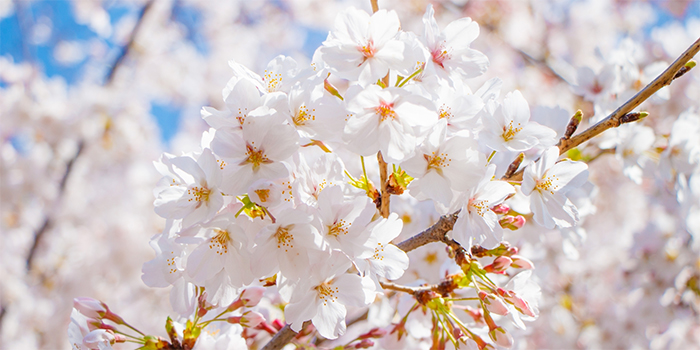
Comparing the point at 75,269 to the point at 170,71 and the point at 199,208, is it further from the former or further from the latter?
the point at 199,208

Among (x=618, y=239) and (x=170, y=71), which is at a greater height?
(x=170, y=71)

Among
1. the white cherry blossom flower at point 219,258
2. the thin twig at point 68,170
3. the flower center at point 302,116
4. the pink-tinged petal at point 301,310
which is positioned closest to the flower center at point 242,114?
the flower center at point 302,116

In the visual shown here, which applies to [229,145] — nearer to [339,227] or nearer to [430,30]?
[339,227]

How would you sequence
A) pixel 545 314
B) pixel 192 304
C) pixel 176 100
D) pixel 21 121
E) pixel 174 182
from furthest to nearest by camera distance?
pixel 176 100 → pixel 21 121 → pixel 545 314 → pixel 192 304 → pixel 174 182

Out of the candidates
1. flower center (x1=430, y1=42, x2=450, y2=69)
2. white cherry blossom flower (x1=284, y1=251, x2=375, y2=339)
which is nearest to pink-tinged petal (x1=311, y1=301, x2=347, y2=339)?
white cherry blossom flower (x1=284, y1=251, x2=375, y2=339)

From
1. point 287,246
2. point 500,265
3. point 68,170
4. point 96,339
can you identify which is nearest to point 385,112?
point 287,246

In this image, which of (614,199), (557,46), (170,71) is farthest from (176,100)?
(614,199)

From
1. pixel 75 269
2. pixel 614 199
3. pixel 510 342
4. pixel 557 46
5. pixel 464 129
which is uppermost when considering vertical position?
pixel 464 129
